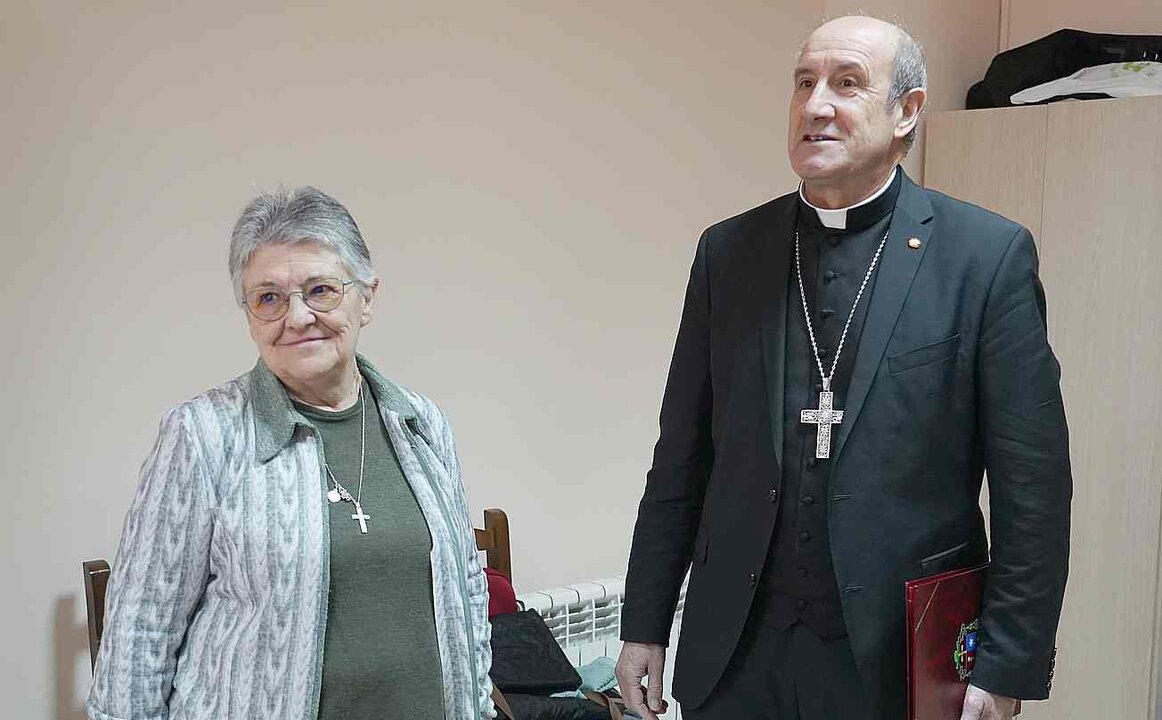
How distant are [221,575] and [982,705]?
40.1 inches

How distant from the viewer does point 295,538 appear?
157 cm

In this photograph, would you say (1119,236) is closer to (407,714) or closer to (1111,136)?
(1111,136)

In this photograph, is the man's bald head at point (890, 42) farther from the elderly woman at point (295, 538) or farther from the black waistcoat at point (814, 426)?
the elderly woman at point (295, 538)

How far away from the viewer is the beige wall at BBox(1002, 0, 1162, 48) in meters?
3.44

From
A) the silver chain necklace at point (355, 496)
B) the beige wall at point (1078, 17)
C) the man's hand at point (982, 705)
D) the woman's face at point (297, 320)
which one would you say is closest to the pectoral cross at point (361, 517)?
the silver chain necklace at point (355, 496)

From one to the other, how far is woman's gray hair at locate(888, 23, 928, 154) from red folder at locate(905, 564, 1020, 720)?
0.62 meters

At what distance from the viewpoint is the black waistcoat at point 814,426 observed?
1.61m

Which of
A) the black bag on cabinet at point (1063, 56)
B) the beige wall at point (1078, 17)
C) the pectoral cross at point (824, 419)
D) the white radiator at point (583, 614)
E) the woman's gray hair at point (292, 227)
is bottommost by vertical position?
the white radiator at point (583, 614)

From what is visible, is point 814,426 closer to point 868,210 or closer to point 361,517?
point 868,210

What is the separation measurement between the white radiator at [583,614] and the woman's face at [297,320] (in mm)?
1301

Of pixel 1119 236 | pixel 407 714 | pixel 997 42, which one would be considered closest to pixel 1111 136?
pixel 1119 236

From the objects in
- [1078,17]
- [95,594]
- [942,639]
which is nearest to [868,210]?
[942,639]

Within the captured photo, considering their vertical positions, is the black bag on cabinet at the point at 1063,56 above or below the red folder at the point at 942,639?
above

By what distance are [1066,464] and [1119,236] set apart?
175 cm
